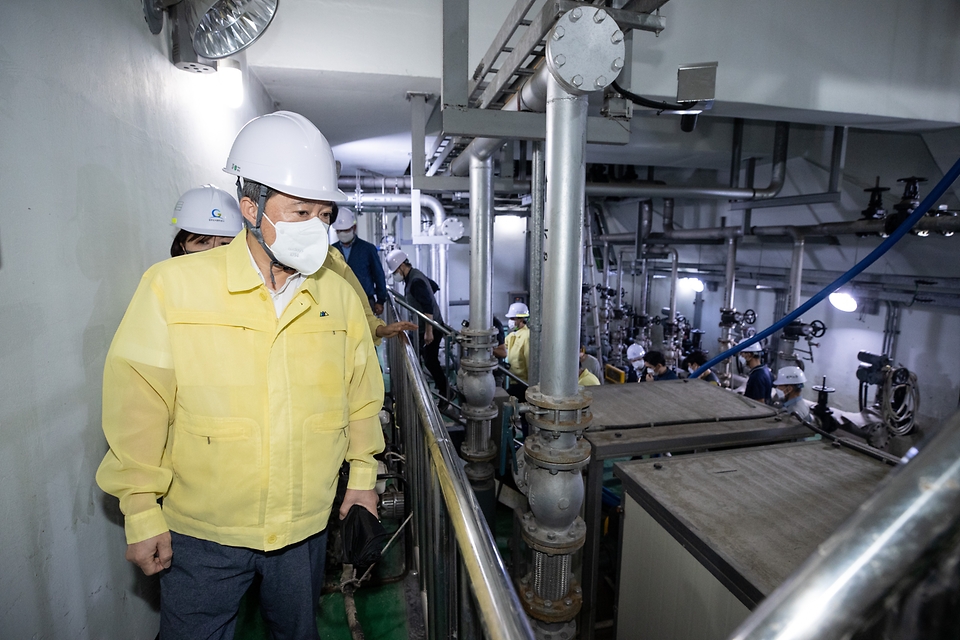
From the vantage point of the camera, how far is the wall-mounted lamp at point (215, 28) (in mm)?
2010

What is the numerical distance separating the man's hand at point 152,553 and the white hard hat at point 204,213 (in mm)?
1243

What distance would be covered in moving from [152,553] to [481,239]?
9.89 ft

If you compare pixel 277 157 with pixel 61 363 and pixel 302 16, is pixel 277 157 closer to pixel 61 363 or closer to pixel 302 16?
pixel 61 363

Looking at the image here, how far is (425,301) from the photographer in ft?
17.9

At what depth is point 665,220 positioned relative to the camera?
10.4 m

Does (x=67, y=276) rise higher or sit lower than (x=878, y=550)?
higher

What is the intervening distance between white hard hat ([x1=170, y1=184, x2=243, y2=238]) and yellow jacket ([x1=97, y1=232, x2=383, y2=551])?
0.72 metres

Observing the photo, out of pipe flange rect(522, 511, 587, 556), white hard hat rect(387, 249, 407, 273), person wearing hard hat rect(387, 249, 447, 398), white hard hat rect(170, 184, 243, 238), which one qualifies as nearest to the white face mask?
white hard hat rect(170, 184, 243, 238)

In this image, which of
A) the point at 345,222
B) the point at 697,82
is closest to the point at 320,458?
the point at 697,82

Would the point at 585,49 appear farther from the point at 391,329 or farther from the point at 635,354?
the point at 635,354

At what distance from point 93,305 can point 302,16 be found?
2.67 metres

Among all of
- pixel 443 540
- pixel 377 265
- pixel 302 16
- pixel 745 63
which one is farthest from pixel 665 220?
pixel 443 540

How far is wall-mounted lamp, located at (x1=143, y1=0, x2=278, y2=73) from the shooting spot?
2.01 metres

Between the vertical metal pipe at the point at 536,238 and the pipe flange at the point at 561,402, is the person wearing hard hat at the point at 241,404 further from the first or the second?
the vertical metal pipe at the point at 536,238
